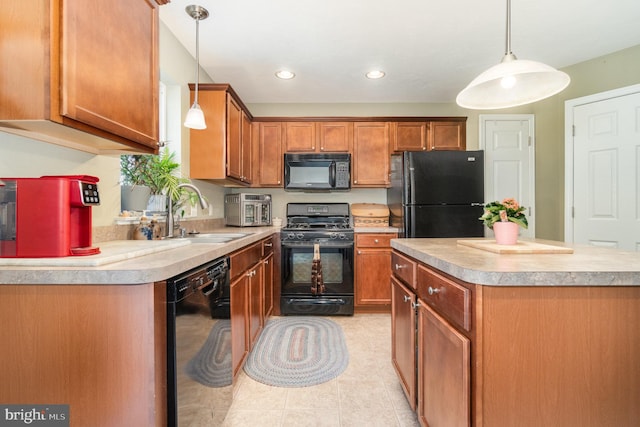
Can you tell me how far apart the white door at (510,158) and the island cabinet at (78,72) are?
11.8ft

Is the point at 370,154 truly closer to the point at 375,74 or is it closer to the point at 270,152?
the point at 375,74

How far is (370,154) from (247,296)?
7.35 feet

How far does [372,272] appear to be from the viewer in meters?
3.22

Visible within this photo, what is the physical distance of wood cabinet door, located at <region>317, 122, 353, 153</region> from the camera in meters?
3.56

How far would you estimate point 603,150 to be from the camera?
109 inches

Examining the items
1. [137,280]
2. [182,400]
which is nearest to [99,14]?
[137,280]

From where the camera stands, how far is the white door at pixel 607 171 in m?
2.60

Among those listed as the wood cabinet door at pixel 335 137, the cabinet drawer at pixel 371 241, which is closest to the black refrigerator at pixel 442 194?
the cabinet drawer at pixel 371 241

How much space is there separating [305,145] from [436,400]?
2886 mm

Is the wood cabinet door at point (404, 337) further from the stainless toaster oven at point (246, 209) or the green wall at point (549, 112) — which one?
the green wall at point (549, 112)

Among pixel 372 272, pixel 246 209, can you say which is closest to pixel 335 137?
pixel 246 209

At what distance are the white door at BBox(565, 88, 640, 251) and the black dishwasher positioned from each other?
3.28 m

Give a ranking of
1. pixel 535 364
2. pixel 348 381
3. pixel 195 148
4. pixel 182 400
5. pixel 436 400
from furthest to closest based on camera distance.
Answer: pixel 195 148, pixel 348 381, pixel 436 400, pixel 182 400, pixel 535 364

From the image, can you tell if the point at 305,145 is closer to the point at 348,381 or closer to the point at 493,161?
the point at 493,161
